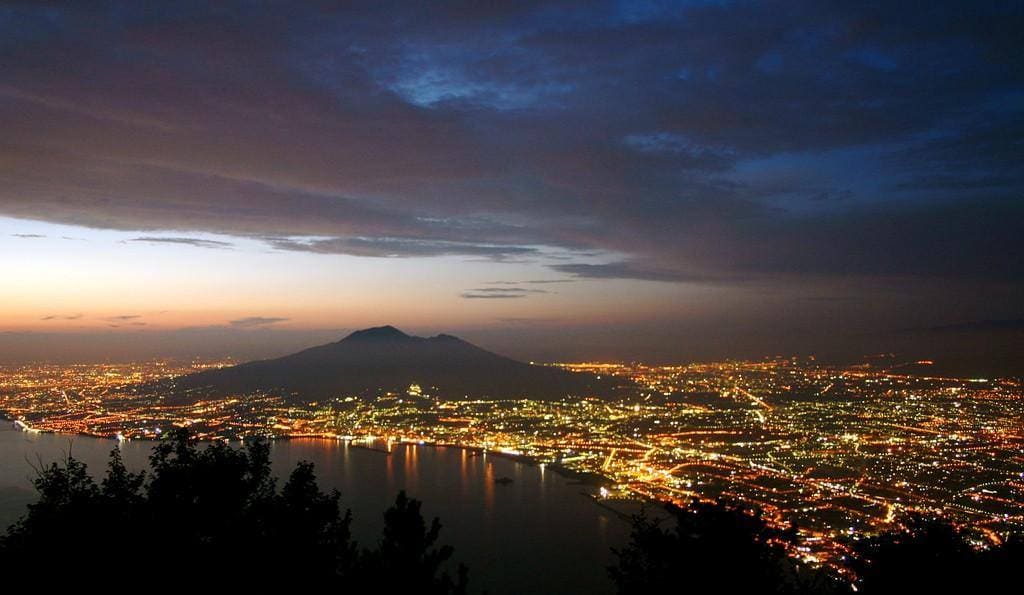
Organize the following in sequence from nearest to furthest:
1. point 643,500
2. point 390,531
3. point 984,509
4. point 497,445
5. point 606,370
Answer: point 390,531 → point 984,509 → point 643,500 → point 497,445 → point 606,370

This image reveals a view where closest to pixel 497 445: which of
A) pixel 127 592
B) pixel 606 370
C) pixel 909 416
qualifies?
pixel 909 416

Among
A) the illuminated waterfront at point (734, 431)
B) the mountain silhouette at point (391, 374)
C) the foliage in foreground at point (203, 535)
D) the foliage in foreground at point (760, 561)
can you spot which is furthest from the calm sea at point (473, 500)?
the mountain silhouette at point (391, 374)

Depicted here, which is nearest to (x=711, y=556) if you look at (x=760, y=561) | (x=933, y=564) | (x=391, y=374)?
(x=760, y=561)

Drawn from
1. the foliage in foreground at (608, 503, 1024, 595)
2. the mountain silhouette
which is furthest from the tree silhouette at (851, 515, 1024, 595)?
the mountain silhouette

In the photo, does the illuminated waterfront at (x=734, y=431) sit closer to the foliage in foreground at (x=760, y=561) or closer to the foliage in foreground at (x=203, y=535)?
the foliage in foreground at (x=760, y=561)

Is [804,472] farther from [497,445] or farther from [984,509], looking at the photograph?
[497,445]

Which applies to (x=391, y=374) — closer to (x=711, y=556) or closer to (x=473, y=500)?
(x=473, y=500)
